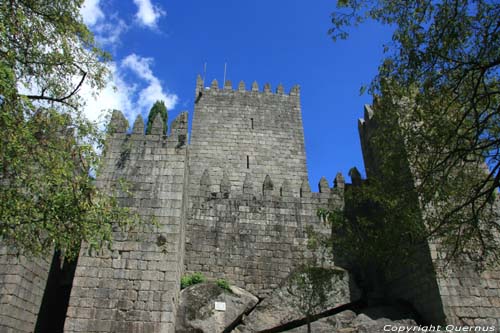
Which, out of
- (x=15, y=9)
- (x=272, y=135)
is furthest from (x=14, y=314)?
(x=272, y=135)

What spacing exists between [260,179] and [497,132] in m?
11.9

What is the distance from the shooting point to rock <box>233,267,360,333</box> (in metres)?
9.47

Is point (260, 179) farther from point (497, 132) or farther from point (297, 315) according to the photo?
point (497, 132)

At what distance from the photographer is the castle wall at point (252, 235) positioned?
11.0 meters

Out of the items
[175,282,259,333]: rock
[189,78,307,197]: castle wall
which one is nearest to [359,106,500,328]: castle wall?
[175,282,259,333]: rock

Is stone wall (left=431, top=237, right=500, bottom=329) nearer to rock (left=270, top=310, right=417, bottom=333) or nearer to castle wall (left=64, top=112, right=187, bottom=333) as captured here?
rock (left=270, top=310, right=417, bottom=333)

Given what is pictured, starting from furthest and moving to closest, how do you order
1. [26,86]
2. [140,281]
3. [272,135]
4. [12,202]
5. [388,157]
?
1. [272,135]
2. [140,281]
3. [388,157]
4. [26,86]
5. [12,202]

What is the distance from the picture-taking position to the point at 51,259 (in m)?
9.03

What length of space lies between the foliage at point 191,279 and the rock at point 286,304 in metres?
1.61

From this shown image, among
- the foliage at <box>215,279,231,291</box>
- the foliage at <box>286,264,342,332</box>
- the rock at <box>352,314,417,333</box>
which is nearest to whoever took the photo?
the rock at <box>352,314,417,333</box>

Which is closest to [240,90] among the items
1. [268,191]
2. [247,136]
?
[247,136]

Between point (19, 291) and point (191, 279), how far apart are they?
13.2 ft

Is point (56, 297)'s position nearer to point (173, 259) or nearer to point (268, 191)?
point (173, 259)

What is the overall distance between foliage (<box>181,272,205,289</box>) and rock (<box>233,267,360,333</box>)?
161cm
